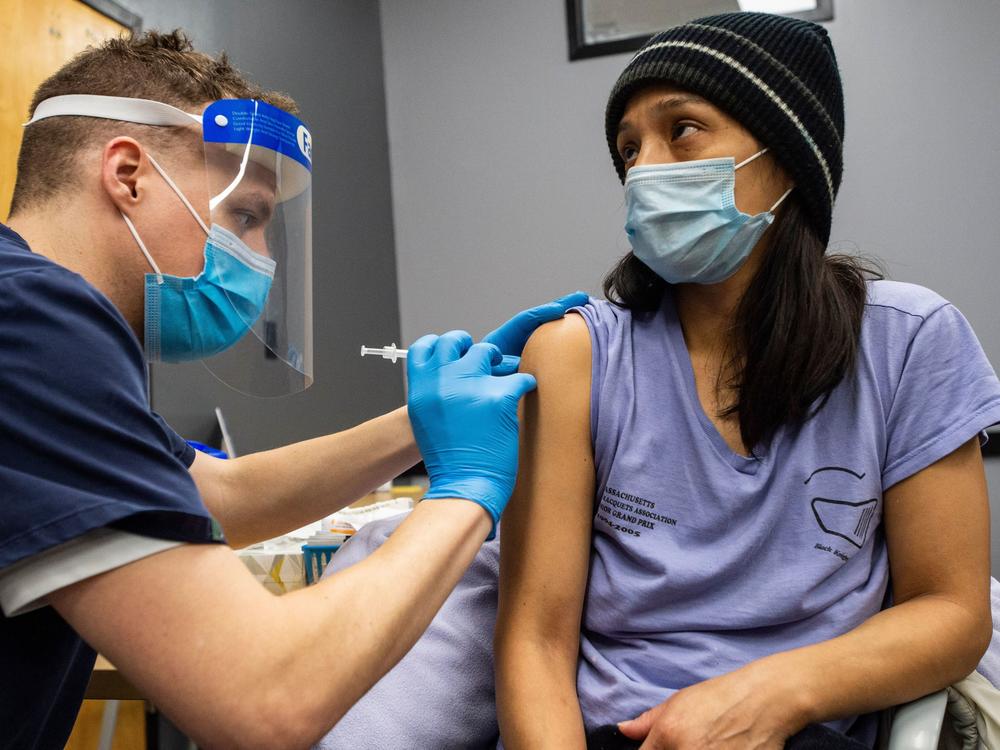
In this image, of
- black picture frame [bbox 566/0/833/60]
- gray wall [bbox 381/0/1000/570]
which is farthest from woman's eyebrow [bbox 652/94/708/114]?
black picture frame [bbox 566/0/833/60]

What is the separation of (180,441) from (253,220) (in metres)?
0.37

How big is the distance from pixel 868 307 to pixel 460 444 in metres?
0.63

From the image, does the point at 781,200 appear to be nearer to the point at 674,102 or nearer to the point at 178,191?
the point at 674,102

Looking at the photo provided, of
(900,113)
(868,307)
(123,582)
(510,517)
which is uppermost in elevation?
(900,113)

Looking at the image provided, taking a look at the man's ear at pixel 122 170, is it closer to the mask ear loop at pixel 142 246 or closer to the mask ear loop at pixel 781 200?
the mask ear loop at pixel 142 246

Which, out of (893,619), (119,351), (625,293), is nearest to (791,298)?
(625,293)

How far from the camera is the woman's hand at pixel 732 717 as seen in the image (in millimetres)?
1005

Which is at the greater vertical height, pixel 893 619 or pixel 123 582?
pixel 123 582

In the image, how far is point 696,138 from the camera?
4.20 ft

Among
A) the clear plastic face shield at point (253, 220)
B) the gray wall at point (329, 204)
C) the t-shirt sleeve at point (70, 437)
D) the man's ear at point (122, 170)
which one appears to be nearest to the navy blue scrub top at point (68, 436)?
the t-shirt sleeve at point (70, 437)

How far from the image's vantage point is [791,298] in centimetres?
127

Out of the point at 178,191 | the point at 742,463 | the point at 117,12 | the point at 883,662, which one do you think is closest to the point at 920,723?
the point at 883,662

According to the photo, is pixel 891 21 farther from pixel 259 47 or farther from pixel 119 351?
pixel 119 351

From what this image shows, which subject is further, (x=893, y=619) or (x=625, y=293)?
(x=625, y=293)
